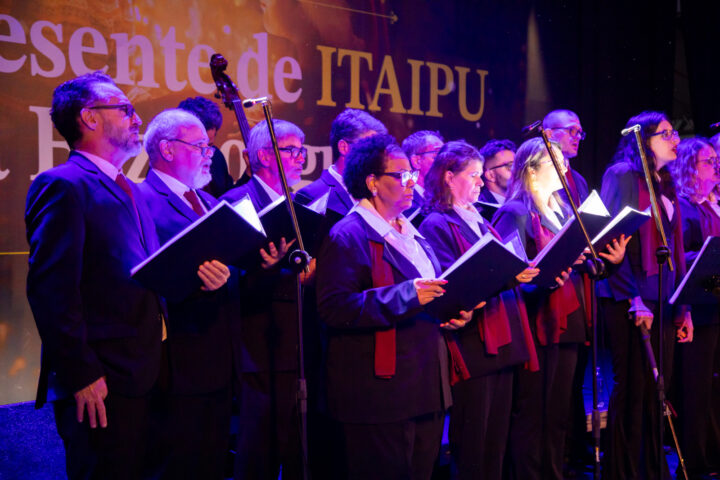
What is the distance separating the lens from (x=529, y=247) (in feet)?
10.3

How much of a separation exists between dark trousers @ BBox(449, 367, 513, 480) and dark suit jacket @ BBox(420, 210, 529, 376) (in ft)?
0.24

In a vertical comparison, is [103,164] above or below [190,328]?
above

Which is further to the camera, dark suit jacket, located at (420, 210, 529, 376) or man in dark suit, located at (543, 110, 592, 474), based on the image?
man in dark suit, located at (543, 110, 592, 474)


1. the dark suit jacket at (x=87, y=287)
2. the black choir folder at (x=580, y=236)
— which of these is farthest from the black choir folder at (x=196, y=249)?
the black choir folder at (x=580, y=236)

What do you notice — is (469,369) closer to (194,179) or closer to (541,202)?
(541,202)

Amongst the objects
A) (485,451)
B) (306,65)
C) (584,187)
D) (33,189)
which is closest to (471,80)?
(306,65)

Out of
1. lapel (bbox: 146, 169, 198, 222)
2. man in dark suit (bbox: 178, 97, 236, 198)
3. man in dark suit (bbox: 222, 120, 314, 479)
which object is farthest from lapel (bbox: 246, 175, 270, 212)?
man in dark suit (bbox: 178, 97, 236, 198)

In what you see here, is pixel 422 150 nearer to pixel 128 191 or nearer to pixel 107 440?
pixel 128 191

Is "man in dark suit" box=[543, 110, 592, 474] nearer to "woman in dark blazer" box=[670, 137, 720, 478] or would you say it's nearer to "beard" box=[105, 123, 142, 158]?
"woman in dark blazer" box=[670, 137, 720, 478]

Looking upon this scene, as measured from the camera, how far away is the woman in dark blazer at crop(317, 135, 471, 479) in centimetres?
229

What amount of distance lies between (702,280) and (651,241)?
32cm

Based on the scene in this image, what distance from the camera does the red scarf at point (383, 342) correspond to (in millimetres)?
2295

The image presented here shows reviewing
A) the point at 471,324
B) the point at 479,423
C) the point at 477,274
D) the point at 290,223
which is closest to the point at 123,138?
the point at 290,223

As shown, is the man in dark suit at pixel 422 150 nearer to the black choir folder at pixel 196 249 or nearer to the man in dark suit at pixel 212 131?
the man in dark suit at pixel 212 131
